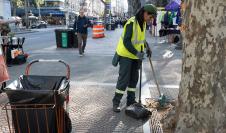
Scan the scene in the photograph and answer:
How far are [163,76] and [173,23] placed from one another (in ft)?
40.6

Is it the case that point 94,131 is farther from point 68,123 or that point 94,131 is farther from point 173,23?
point 173,23

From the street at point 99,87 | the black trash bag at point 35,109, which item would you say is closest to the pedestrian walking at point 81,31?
the street at point 99,87

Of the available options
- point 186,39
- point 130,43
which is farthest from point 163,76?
point 186,39

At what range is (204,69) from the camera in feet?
13.4

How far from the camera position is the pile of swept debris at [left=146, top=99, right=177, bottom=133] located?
17.1 feet

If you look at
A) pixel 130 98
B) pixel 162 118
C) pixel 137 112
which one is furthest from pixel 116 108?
pixel 162 118

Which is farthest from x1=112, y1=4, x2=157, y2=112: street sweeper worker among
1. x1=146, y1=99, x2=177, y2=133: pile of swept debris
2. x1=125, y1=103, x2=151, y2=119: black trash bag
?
x1=146, y1=99, x2=177, y2=133: pile of swept debris

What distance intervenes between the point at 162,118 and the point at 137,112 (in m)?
0.42

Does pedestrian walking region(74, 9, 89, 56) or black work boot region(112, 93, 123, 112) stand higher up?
pedestrian walking region(74, 9, 89, 56)

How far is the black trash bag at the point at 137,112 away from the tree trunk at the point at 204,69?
4.02 feet

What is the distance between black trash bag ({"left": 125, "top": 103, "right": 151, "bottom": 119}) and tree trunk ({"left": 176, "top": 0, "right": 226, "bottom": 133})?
123 centimetres

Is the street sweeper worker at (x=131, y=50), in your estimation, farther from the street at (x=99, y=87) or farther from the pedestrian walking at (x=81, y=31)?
the pedestrian walking at (x=81, y=31)

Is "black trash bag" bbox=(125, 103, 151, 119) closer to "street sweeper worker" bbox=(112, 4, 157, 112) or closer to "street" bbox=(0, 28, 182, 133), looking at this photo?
"street" bbox=(0, 28, 182, 133)

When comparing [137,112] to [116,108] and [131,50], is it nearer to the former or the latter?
[116,108]
